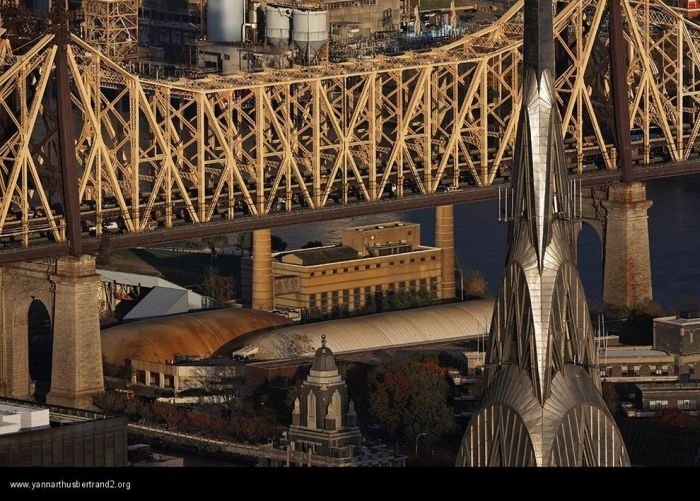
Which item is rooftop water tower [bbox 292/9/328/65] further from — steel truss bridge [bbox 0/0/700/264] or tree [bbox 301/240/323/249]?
tree [bbox 301/240/323/249]

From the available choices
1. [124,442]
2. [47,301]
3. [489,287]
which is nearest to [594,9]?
[489,287]

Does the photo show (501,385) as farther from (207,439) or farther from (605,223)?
(605,223)

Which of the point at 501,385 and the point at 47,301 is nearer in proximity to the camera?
the point at 501,385

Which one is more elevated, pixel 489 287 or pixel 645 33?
pixel 645 33

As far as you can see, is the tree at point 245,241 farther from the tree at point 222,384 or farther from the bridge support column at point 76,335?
the bridge support column at point 76,335

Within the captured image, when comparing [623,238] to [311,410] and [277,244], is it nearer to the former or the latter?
[277,244]
